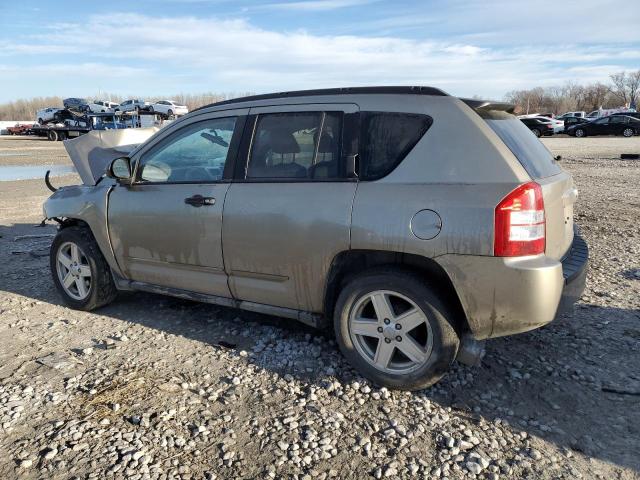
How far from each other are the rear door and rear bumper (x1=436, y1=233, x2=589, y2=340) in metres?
0.80

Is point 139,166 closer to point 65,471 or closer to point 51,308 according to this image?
point 51,308

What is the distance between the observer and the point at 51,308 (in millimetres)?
5086

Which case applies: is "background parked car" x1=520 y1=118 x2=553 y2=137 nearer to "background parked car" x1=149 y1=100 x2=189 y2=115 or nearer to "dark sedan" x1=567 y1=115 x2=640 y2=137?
"dark sedan" x1=567 y1=115 x2=640 y2=137

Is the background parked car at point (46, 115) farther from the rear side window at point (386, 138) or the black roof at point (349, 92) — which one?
the rear side window at point (386, 138)

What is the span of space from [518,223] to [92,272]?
3.75m

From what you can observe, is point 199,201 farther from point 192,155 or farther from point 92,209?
point 92,209

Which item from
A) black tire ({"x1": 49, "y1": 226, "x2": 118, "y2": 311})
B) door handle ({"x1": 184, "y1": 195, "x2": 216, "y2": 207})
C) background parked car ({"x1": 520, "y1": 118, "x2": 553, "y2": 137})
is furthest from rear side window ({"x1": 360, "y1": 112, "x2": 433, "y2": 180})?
background parked car ({"x1": 520, "y1": 118, "x2": 553, "y2": 137})

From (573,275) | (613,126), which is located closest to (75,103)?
(613,126)

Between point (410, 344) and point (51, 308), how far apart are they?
11.9 ft

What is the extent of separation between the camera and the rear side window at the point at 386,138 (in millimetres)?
3332

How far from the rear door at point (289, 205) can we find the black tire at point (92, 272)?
1557mm

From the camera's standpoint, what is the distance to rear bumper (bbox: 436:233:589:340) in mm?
3002

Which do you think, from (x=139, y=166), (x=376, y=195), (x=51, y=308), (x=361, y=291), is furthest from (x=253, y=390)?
(x=51, y=308)

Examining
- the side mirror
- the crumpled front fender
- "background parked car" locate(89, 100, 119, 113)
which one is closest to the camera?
the side mirror
